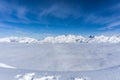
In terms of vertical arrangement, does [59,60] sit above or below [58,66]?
above

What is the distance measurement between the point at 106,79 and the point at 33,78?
175 inches

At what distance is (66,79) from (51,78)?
915 mm

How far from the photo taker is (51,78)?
7.95 meters

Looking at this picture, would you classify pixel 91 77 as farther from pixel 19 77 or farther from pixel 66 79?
pixel 19 77

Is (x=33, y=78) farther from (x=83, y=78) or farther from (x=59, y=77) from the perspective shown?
(x=83, y=78)

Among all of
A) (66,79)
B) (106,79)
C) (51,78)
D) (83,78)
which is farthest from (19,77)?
(106,79)

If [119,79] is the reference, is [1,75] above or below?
above

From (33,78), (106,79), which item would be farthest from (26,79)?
(106,79)

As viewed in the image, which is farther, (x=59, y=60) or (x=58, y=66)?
(x=59, y=60)

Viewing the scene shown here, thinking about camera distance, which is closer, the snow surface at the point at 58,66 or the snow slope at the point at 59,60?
the snow surface at the point at 58,66

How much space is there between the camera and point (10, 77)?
8.15 meters

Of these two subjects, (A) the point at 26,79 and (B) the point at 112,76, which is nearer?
(A) the point at 26,79

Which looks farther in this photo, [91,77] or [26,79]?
[91,77]

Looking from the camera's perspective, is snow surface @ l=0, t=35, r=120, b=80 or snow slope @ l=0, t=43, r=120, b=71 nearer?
snow surface @ l=0, t=35, r=120, b=80
